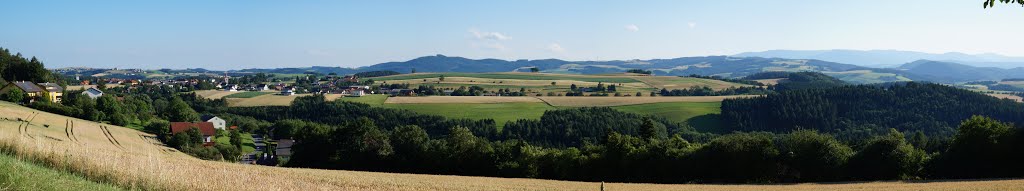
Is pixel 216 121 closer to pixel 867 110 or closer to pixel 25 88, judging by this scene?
pixel 25 88

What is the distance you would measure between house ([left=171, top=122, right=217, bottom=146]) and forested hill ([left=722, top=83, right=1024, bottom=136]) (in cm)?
6970

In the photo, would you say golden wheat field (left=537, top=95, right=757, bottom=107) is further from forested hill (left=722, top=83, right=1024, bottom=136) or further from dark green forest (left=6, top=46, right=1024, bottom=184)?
dark green forest (left=6, top=46, right=1024, bottom=184)

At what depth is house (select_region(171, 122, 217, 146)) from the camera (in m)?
62.7

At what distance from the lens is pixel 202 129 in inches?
2692

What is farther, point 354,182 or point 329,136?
point 329,136

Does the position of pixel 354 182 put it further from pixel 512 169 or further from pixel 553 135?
pixel 553 135

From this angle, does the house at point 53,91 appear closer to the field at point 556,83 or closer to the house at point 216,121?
the house at point 216,121

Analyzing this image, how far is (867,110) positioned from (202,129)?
94.9 metres

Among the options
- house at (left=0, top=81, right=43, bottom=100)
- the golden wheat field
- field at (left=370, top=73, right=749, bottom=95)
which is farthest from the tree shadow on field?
house at (left=0, top=81, right=43, bottom=100)

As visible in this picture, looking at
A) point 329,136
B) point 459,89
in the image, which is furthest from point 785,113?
point 329,136

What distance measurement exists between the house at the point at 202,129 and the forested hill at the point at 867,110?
229ft

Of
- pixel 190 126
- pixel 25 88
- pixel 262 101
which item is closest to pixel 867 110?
pixel 190 126

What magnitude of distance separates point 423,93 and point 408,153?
84381 millimetres

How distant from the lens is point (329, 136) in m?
46.4
